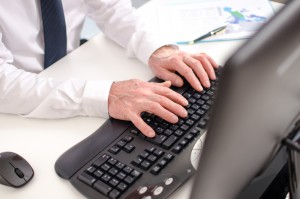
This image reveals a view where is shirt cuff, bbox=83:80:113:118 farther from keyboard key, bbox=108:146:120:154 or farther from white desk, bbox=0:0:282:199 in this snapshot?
keyboard key, bbox=108:146:120:154

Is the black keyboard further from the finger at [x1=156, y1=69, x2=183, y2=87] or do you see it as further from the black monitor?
the black monitor

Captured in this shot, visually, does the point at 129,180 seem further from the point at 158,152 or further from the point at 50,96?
the point at 50,96

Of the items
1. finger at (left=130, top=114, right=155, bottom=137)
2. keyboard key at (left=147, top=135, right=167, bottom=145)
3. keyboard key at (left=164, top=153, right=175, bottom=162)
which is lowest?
keyboard key at (left=164, top=153, right=175, bottom=162)

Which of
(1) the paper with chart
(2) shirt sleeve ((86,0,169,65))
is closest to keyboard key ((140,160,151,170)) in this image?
(2) shirt sleeve ((86,0,169,65))

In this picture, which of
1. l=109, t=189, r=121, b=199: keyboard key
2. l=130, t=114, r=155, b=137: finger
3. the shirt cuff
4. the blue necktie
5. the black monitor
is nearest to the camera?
the black monitor

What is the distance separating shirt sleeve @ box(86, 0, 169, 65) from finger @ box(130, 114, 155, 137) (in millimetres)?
260

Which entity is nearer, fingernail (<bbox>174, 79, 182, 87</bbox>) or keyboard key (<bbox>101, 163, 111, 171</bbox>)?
keyboard key (<bbox>101, 163, 111, 171</bbox>)

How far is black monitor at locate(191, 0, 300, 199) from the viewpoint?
0.94 feet

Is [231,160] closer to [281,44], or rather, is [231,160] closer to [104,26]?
[281,44]

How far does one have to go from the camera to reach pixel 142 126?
733 mm

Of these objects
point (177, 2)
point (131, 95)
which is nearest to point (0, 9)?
point (131, 95)

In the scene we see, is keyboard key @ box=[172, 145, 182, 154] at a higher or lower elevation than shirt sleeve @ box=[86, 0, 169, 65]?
lower

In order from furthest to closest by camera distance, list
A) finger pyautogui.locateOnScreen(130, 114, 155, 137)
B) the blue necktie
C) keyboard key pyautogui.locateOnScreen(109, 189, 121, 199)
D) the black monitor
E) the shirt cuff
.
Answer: the blue necktie < the shirt cuff < finger pyautogui.locateOnScreen(130, 114, 155, 137) < keyboard key pyautogui.locateOnScreen(109, 189, 121, 199) < the black monitor

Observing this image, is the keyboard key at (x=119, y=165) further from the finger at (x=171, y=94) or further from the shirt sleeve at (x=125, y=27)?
the shirt sleeve at (x=125, y=27)
